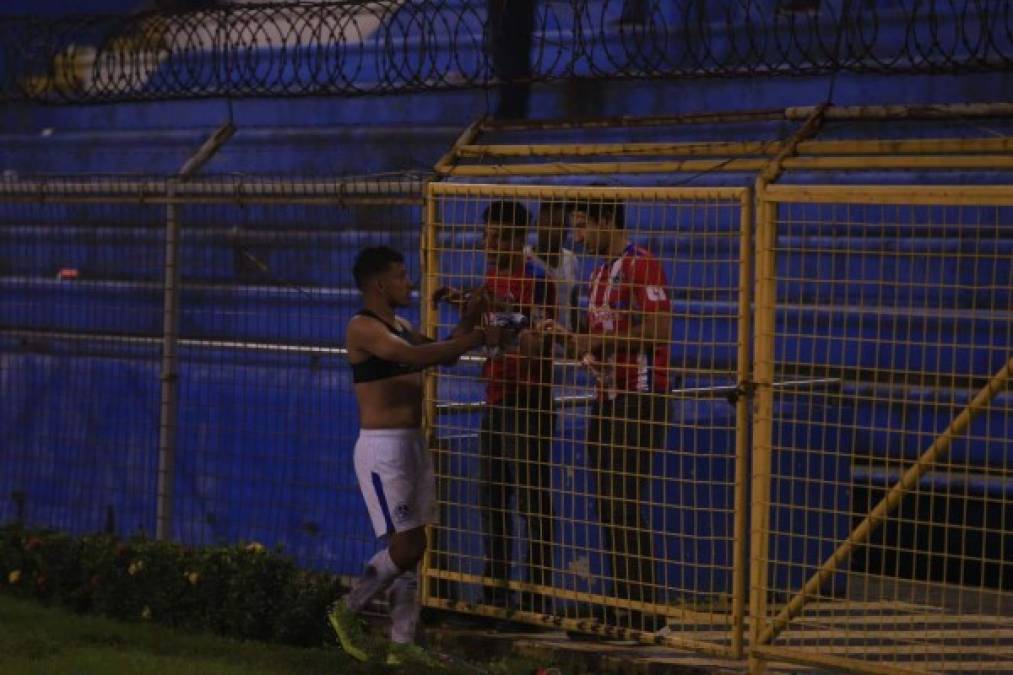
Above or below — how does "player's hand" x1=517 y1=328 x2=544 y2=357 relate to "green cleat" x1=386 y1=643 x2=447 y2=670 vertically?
above

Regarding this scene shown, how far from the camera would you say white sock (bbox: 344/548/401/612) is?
7844mm

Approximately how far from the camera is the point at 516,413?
26.6ft

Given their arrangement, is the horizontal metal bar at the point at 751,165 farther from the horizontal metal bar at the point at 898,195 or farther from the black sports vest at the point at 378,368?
the black sports vest at the point at 378,368

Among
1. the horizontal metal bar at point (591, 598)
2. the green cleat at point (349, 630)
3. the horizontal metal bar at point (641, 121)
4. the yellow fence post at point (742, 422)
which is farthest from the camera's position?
the horizontal metal bar at point (641, 121)

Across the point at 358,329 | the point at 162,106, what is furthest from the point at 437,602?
the point at 162,106

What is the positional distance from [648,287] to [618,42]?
329cm

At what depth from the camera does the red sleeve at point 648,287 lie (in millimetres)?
7668

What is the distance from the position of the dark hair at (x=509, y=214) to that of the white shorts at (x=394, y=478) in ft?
3.31

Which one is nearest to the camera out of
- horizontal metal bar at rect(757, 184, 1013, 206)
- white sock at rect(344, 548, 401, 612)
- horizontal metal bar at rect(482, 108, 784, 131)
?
horizontal metal bar at rect(757, 184, 1013, 206)

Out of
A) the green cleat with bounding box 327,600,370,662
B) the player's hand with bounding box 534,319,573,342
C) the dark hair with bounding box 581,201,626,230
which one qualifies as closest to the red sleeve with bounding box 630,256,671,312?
the dark hair with bounding box 581,201,626,230

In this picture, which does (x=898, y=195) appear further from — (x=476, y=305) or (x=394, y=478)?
(x=394, y=478)

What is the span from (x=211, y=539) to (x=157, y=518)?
1.77ft

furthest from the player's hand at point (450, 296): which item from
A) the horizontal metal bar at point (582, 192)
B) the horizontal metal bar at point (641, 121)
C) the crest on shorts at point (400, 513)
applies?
the horizontal metal bar at point (641, 121)

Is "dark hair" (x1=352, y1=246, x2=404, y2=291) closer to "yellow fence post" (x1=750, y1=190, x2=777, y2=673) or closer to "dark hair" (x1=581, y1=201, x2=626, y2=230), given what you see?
"dark hair" (x1=581, y1=201, x2=626, y2=230)
